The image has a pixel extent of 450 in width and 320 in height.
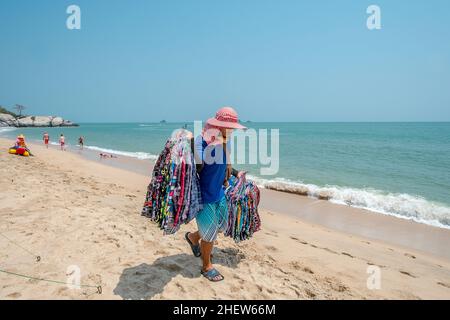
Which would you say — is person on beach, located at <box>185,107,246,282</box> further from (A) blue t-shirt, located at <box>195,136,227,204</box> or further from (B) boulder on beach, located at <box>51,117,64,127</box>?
(B) boulder on beach, located at <box>51,117,64,127</box>

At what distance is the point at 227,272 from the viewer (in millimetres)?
3299

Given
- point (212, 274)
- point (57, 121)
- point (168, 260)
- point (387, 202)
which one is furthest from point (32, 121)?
point (212, 274)

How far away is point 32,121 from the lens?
272ft

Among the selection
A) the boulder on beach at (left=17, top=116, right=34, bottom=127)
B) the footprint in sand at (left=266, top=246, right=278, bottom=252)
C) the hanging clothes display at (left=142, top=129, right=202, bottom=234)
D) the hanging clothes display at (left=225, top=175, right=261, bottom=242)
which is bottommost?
the footprint in sand at (left=266, top=246, right=278, bottom=252)

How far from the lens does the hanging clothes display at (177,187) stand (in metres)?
2.66

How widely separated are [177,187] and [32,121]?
327ft

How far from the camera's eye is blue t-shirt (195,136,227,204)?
107 inches

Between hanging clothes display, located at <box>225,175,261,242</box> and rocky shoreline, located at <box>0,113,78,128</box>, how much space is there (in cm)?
8986

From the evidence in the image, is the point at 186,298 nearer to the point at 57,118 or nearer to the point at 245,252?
the point at 245,252

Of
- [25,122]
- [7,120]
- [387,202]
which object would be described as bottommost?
[387,202]

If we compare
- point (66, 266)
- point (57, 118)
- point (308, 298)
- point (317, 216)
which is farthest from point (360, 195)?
point (57, 118)

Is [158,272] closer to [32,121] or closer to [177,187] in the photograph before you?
[177,187]

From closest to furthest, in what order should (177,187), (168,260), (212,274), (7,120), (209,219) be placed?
1. (177,187)
2. (209,219)
3. (212,274)
4. (168,260)
5. (7,120)

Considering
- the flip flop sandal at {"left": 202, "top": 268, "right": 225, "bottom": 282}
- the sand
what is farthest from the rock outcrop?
the flip flop sandal at {"left": 202, "top": 268, "right": 225, "bottom": 282}
